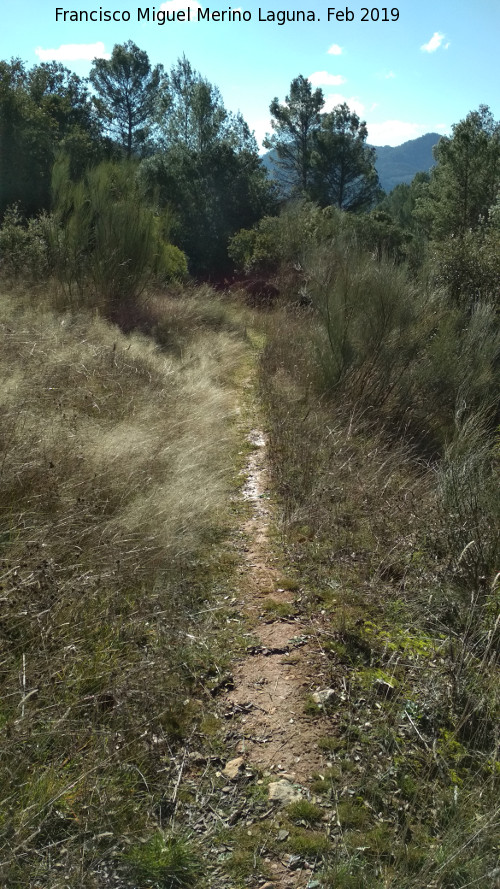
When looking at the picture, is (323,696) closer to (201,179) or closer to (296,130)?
(201,179)

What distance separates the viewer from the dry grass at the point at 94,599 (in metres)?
2.20

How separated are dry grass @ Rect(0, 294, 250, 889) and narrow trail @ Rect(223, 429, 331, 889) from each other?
240mm

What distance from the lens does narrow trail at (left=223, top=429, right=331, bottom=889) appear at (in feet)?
8.57

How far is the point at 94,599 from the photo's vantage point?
321cm

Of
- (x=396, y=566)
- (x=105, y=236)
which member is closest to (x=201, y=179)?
(x=105, y=236)

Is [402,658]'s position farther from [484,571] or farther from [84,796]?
[84,796]

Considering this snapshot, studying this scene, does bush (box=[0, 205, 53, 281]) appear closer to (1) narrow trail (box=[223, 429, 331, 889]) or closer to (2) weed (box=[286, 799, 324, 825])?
(1) narrow trail (box=[223, 429, 331, 889])

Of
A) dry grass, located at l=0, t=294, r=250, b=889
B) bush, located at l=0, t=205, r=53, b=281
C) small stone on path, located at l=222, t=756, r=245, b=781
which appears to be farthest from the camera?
bush, located at l=0, t=205, r=53, b=281

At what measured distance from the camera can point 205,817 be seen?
2391 millimetres

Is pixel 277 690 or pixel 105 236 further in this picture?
pixel 105 236

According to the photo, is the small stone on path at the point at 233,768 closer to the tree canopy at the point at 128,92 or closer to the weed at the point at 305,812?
the weed at the point at 305,812

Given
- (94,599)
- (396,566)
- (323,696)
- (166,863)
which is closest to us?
(166,863)

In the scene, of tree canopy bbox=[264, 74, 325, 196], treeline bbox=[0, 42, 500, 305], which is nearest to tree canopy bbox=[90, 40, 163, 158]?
treeline bbox=[0, 42, 500, 305]

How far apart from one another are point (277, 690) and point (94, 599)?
1037 mm
